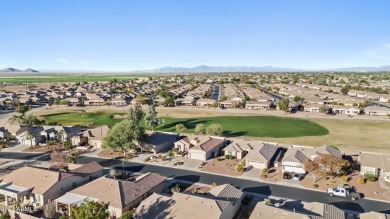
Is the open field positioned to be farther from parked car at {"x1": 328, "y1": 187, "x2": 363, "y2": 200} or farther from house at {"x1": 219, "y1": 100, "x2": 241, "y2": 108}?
parked car at {"x1": 328, "y1": 187, "x2": 363, "y2": 200}

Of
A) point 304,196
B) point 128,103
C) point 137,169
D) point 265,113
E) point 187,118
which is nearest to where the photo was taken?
point 304,196

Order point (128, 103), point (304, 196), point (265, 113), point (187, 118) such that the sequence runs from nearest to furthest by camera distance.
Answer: point (304, 196) → point (187, 118) → point (265, 113) → point (128, 103)

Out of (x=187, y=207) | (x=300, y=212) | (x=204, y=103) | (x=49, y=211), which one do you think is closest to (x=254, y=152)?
(x=300, y=212)

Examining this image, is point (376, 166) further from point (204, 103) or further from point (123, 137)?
point (204, 103)

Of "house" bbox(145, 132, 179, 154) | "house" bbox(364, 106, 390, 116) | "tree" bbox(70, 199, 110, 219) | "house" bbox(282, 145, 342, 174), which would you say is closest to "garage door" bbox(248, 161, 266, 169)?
"house" bbox(282, 145, 342, 174)

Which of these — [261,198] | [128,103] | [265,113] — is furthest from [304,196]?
[128,103]

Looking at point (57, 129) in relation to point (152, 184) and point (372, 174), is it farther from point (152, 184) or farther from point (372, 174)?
point (372, 174)

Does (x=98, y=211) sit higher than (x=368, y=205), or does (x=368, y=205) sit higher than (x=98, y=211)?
(x=98, y=211)

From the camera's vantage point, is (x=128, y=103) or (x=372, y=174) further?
(x=128, y=103)
